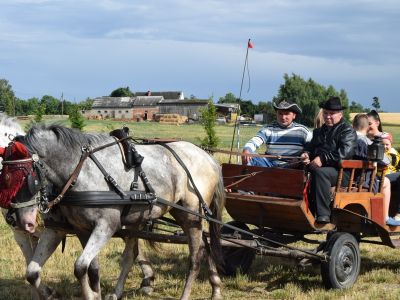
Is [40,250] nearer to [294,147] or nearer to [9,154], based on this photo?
[9,154]

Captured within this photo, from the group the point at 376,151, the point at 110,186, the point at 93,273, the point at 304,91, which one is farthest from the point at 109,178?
the point at 304,91

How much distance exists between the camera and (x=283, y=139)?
278 inches

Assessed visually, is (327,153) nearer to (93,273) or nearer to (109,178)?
(109,178)

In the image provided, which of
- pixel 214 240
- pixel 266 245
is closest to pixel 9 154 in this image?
pixel 214 240

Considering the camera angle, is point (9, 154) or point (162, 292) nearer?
point (9, 154)

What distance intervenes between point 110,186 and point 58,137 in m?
0.60

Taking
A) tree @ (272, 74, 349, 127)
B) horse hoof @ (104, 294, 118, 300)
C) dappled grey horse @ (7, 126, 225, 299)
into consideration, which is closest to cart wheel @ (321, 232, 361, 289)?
dappled grey horse @ (7, 126, 225, 299)

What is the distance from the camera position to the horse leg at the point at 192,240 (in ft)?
20.1

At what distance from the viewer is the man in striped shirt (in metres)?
7.03

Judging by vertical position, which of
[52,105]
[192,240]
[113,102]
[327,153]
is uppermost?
[327,153]

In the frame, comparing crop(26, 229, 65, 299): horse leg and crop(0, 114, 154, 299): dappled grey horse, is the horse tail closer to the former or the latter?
crop(0, 114, 154, 299): dappled grey horse

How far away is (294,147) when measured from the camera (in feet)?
23.1

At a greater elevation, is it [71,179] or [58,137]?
[58,137]

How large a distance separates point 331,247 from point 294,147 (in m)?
1.23
